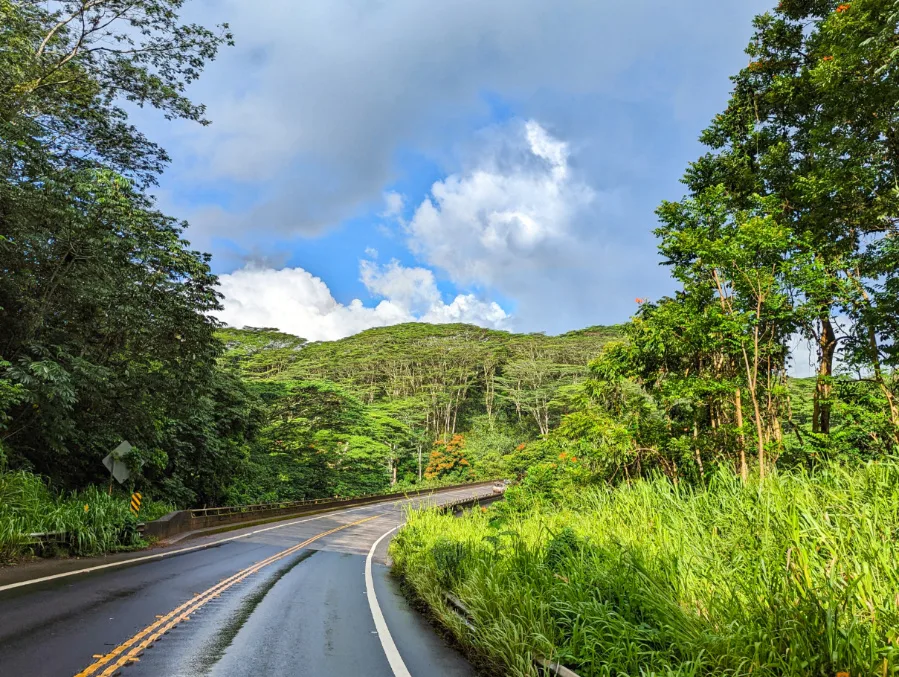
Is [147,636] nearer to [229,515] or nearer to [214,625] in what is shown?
[214,625]

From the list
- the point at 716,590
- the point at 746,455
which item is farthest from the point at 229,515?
the point at 716,590

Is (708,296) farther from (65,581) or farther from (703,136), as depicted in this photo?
(65,581)

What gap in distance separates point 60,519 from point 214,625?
289 inches

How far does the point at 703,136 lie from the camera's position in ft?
48.3

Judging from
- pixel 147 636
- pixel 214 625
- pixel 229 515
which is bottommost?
pixel 229 515

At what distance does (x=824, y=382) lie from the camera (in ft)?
32.7

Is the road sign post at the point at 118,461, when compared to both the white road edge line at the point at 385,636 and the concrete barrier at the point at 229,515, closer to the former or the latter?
the concrete barrier at the point at 229,515

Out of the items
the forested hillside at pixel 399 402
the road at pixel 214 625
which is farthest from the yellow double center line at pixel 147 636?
the forested hillside at pixel 399 402

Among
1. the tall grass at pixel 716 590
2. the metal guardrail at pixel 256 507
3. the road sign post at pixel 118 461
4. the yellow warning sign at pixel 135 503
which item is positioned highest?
the road sign post at pixel 118 461

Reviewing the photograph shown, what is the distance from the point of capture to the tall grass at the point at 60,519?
31.0 feet

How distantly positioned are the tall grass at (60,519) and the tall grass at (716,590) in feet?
29.4

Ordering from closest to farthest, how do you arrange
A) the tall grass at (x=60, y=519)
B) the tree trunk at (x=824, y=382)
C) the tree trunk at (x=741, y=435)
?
the tree trunk at (x=741, y=435) < the tall grass at (x=60, y=519) < the tree trunk at (x=824, y=382)

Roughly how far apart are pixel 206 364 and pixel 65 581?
963 centimetres

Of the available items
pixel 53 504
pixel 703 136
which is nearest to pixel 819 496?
pixel 703 136
